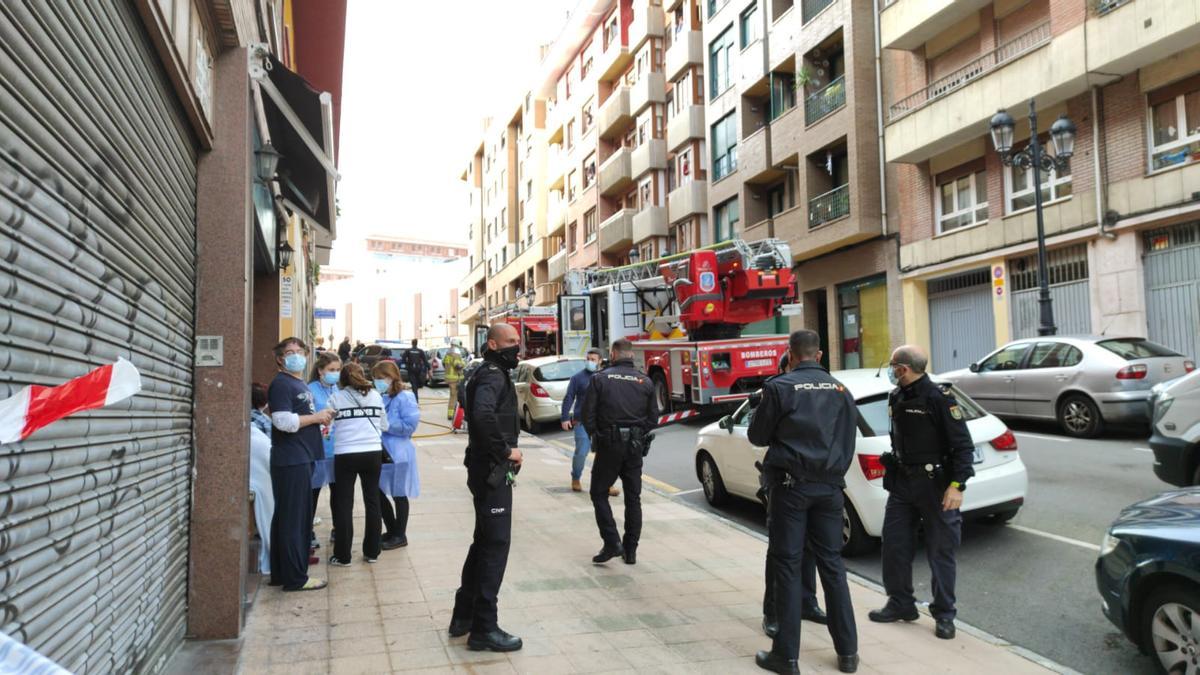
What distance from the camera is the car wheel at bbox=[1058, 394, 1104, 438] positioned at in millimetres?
11016

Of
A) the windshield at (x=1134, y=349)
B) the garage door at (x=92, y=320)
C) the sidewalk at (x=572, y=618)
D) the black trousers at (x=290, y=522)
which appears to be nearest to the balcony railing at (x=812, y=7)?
the windshield at (x=1134, y=349)

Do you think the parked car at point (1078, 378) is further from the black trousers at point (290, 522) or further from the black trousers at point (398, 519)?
the black trousers at point (290, 522)

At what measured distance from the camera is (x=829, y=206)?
2292 centimetres

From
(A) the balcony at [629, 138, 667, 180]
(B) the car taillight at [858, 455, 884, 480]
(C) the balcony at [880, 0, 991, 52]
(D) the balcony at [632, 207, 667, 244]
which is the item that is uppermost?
(A) the balcony at [629, 138, 667, 180]

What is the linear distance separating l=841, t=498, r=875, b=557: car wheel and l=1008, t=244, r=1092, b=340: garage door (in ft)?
40.5

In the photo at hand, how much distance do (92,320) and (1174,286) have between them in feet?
56.6

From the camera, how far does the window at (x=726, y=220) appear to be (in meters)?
28.2

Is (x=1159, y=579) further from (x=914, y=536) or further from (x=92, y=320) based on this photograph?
(x=92, y=320)

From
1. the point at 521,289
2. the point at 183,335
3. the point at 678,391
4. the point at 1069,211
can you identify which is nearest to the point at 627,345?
the point at 183,335

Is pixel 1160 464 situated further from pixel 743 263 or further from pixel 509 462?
pixel 743 263

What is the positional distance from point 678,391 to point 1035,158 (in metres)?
7.71

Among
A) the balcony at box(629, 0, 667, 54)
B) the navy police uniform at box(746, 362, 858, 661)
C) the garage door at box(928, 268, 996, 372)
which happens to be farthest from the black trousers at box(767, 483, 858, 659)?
the balcony at box(629, 0, 667, 54)

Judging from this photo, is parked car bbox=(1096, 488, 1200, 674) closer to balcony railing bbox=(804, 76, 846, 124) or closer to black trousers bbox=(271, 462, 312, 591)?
black trousers bbox=(271, 462, 312, 591)

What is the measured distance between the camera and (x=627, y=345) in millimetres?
7137
